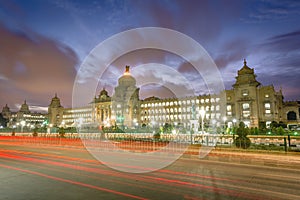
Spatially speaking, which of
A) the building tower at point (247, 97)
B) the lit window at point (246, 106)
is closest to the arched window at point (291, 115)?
the building tower at point (247, 97)

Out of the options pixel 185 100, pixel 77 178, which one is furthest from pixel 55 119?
pixel 77 178

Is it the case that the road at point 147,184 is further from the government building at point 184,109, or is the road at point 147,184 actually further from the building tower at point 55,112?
the building tower at point 55,112

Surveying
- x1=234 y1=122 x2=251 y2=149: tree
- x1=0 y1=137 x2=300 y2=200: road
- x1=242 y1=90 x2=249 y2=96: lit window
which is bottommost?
x1=0 y1=137 x2=300 y2=200: road

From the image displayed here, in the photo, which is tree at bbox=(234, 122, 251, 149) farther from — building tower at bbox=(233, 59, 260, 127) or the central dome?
the central dome

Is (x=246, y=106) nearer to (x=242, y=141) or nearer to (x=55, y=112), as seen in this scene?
(x=242, y=141)

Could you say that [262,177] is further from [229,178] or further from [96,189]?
[96,189]

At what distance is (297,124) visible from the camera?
71.6 meters

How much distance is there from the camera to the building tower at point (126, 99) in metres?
118

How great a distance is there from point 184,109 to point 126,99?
31079mm

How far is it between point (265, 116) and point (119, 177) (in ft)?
246

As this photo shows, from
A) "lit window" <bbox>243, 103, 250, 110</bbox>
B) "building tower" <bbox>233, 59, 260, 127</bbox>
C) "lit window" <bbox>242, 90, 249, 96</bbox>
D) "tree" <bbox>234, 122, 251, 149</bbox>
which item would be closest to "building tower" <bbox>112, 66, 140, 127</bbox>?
"building tower" <bbox>233, 59, 260, 127</bbox>

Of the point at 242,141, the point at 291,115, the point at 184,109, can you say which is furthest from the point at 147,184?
the point at 184,109

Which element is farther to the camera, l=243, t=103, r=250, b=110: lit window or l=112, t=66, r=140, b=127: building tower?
l=112, t=66, r=140, b=127: building tower

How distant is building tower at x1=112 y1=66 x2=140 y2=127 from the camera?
118m
